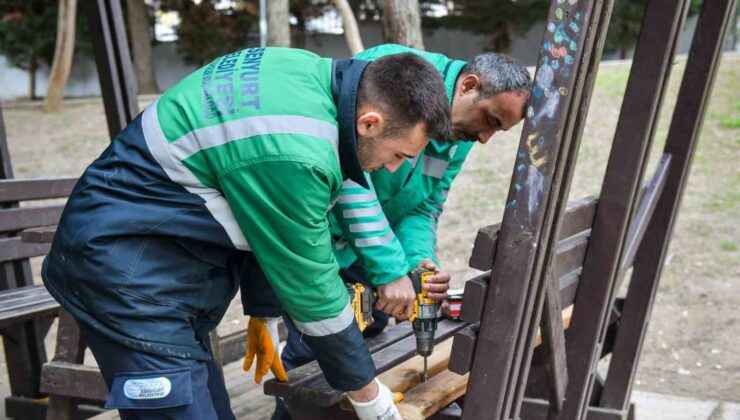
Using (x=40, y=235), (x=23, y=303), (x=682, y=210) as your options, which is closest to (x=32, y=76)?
(x=682, y=210)

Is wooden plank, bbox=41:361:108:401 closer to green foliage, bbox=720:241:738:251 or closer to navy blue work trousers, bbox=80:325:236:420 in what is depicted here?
navy blue work trousers, bbox=80:325:236:420

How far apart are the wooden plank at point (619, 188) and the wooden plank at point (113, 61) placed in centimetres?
287

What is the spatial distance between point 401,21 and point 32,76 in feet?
58.0

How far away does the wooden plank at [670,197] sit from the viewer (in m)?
4.29

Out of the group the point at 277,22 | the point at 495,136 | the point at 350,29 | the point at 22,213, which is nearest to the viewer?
the point at 22,213

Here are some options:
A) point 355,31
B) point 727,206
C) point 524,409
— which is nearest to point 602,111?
point 727,206

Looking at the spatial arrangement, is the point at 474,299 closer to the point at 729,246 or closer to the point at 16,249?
the point at 16,249

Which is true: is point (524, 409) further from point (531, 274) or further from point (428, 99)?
point (428, 99)

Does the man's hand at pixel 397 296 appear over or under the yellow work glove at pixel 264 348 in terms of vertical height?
over

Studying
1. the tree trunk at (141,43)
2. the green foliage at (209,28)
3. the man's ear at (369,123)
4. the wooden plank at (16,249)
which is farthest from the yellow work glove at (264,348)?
the green foliage at (209,28)

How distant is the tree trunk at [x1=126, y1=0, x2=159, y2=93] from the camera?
18883 mm

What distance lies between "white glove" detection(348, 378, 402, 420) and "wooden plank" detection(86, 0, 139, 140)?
2981 millimetres

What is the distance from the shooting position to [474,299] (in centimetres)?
261

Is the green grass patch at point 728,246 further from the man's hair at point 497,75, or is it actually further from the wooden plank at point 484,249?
the wooden plank at point 484,249
